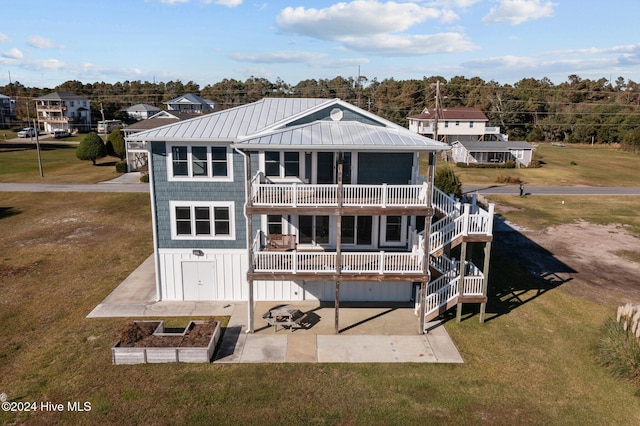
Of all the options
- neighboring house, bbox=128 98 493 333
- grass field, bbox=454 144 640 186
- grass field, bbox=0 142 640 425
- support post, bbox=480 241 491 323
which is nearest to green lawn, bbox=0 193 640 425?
grass field, bbox=0 142 640 425

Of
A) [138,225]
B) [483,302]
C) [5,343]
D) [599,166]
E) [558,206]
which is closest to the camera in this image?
[5,343]

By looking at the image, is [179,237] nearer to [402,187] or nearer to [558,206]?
[402,187]

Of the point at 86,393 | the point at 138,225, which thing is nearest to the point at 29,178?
the point at 138,225

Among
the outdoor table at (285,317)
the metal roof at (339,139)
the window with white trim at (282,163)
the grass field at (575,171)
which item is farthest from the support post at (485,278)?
the grass field at (575,171)

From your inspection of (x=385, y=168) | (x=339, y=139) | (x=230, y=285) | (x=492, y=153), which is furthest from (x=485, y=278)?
(x=492, y=153)

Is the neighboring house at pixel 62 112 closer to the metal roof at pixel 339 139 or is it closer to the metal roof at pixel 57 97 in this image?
the metal roof at pixel 57 97

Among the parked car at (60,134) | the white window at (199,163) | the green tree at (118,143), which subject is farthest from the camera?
the parked car at (60,134)

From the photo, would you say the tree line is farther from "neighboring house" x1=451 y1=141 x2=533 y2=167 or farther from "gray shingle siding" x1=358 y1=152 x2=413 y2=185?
"gray shingle siding" x1=358 y1=152 x2=413 y2=185
